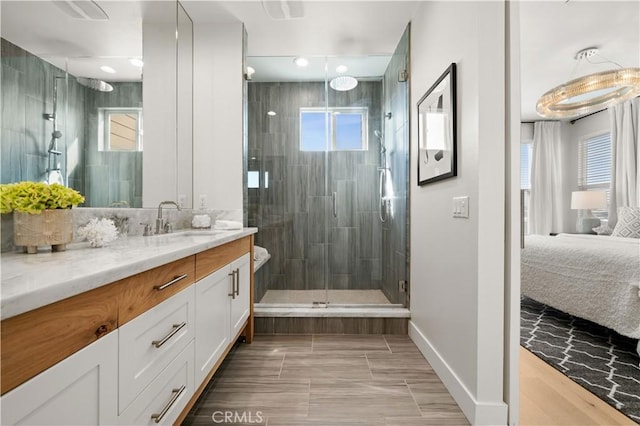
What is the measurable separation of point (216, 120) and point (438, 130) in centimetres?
188

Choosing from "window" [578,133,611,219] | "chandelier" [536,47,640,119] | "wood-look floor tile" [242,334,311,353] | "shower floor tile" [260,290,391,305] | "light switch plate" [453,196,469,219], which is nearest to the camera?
"light switch plate" [453,196,469,219]

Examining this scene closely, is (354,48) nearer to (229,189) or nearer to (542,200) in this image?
(229,189)

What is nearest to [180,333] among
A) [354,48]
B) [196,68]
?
[196,68]

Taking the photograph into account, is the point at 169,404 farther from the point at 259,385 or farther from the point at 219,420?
the point at 259,385

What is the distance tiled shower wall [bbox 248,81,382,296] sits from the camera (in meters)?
3.52

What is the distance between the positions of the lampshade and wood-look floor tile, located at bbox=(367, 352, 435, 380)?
4.56m

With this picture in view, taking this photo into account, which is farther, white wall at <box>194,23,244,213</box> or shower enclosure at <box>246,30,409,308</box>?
shower enclosure at <box>246,30,409,308</box>

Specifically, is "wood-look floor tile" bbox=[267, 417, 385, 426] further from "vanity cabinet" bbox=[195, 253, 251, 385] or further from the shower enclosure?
the shower enclosure

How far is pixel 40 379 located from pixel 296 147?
3.19 meters

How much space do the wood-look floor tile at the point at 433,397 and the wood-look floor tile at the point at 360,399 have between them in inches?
1.6

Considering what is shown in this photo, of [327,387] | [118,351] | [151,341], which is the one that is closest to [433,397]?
[327,387]

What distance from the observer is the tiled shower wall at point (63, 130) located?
3.74 ft

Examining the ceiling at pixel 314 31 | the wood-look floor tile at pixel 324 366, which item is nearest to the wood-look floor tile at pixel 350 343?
the wood-look floor tile at pixel 324 366

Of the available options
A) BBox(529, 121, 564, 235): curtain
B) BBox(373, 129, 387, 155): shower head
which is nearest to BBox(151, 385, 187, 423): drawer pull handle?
BBox(373, 129, 387, 155): shower head
